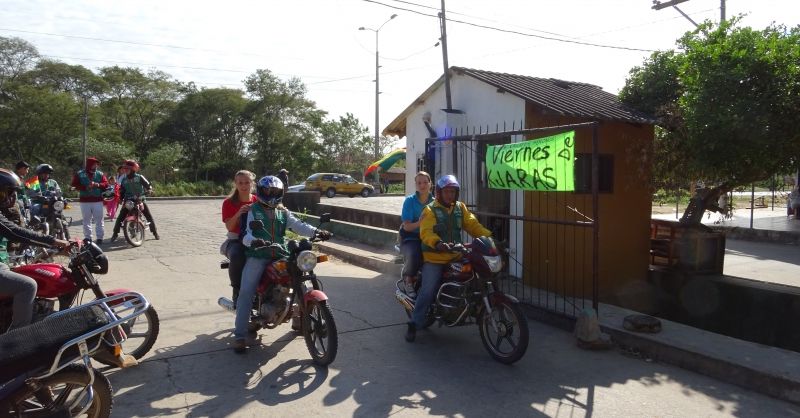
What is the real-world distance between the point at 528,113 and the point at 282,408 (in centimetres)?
581

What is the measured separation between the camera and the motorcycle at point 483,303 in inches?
203

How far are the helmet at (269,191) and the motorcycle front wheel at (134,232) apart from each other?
7443 mm

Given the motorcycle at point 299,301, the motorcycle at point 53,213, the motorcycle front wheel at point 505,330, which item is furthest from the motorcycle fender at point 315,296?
the motorcycle at point 53,213

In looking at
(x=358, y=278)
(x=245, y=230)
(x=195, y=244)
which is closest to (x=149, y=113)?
(x=195, y=244)

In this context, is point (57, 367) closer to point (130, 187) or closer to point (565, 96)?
point (565, 96)

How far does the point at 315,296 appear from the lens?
500 cm

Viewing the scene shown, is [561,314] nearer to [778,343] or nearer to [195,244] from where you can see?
[778,343]

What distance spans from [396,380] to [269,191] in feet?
6.85

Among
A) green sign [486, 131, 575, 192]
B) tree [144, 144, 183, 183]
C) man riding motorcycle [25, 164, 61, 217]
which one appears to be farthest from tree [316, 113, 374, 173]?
green sign [486, 131, 575, 192]

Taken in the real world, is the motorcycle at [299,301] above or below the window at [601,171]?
below

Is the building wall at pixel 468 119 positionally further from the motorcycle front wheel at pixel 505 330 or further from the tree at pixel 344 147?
the tree at pixel 344 147

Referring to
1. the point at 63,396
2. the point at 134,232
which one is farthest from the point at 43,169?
the point at 63,396

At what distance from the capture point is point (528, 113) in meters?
8.41

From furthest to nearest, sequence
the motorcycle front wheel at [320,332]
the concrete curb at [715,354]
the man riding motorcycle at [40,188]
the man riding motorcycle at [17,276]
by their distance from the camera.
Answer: the man riding motorcycle at [40,188], the motorcycle front wheel at [320,332], the concrete curb at [715,354], the man riding motorcycle at [17,276]
